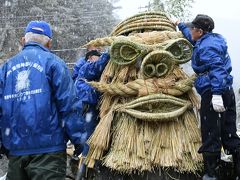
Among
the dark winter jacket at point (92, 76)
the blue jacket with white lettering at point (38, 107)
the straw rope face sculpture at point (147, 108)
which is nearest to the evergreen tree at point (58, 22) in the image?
the dark winter jacket at point (92, 76)

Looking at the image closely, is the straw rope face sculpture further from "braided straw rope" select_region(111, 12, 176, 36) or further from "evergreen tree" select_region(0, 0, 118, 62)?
"evergreen tree" select_region(0, 0, 118, 62)

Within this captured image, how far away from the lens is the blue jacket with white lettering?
359 cm

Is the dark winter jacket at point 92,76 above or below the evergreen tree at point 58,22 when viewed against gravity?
below

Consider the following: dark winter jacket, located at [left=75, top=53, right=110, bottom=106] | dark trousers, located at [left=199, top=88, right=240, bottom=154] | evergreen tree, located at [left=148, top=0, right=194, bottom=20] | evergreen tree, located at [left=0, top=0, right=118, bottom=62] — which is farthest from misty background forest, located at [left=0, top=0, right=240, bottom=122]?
dark trousers, located at [left=199, top=88, right=240, bottom=154]

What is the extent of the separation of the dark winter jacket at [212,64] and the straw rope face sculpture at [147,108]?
0.70 ft

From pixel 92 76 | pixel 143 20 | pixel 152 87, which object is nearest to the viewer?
pixel 152 87

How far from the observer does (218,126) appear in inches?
156

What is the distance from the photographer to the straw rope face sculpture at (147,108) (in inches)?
159

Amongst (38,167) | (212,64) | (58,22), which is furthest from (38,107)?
(58,22)

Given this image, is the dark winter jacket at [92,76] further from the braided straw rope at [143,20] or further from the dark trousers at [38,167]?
the dark trousers at [38,167]

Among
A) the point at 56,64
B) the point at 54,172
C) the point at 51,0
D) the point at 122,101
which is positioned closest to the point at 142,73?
the point at 122,101

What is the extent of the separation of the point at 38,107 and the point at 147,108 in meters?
1.12

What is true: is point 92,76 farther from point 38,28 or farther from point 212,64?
point 212,64

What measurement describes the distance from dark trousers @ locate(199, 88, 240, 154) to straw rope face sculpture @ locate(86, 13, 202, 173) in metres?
0.22
